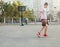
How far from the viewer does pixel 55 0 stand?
12244 cm

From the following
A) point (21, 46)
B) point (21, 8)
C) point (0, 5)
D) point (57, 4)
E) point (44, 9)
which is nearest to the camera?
point (21, 46)

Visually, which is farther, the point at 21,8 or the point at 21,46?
the point at 21,8

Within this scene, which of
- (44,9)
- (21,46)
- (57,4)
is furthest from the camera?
(57,4)

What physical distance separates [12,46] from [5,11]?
7216cm

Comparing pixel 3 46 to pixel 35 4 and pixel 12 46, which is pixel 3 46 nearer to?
pixel 12 46

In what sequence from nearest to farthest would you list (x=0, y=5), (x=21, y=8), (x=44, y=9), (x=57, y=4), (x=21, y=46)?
(x=21, y=46) < (x=44, y=9) < (x=21, y=8) < (x=0, y=5) < (x=57, y=4)

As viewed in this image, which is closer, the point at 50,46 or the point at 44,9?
the point at 50,46

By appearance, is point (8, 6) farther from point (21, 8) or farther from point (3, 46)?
point (3, 46)

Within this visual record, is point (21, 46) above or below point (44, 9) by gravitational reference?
below

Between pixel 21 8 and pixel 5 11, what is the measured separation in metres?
37.4

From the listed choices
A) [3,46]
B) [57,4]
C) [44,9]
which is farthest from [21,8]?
[57,4]

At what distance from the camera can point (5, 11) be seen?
81125 millimetres

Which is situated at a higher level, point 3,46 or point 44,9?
point 44,9

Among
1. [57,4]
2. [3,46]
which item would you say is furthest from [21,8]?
[57,4]
